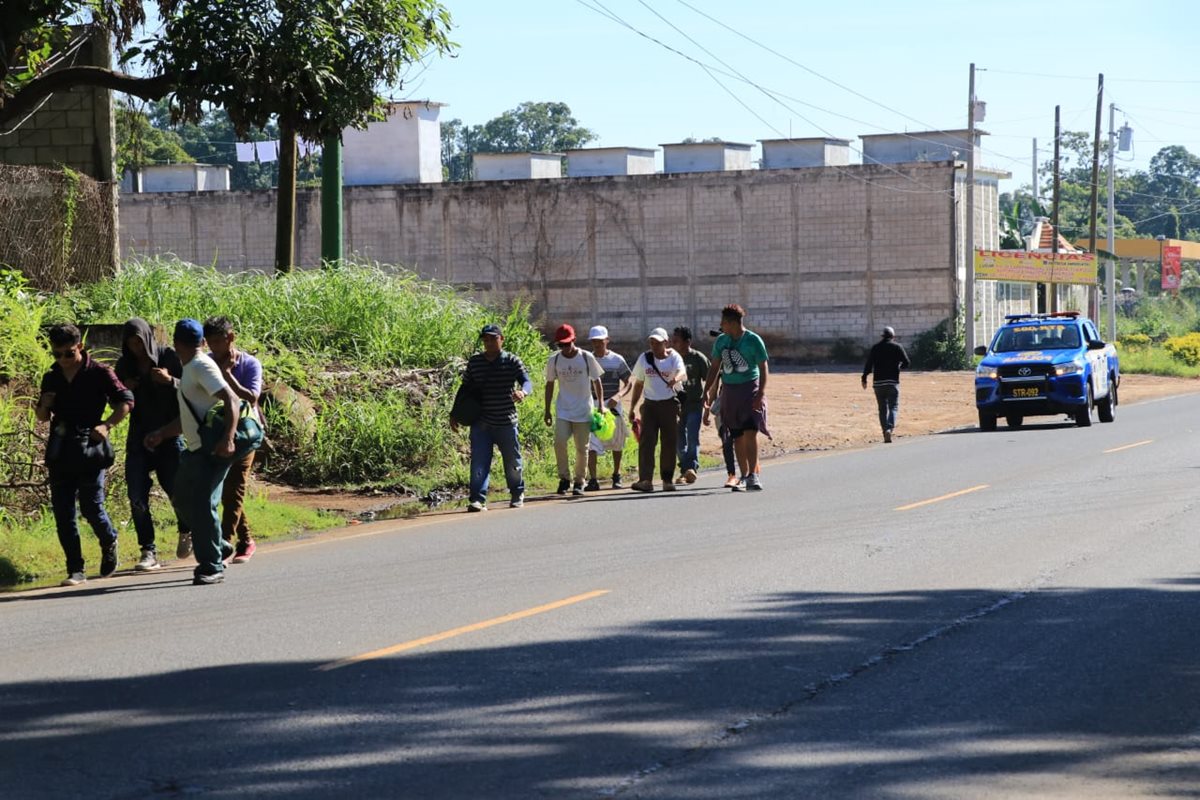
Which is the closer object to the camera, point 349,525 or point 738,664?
point 738,664

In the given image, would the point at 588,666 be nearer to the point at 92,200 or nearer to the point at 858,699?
the point at 858,699

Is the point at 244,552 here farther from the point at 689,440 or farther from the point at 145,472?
the point at 689,440

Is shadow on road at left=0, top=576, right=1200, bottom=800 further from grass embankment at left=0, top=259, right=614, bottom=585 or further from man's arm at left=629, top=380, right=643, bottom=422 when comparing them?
man's arm at left=629, top=380, right=643, bottom=422

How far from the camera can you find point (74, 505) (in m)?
11.5

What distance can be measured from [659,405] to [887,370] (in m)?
8.18

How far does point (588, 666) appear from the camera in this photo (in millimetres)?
7828

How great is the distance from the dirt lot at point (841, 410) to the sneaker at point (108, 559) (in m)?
4.29

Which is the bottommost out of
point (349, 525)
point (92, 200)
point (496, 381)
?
point (349, 525)

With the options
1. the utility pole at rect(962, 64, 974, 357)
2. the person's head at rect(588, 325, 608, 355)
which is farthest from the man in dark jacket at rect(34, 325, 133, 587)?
the utility pole at rect(962, 64, 974, 357)

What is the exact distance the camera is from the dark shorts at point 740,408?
16.7 metres

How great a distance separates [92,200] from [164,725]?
15685 millimetres

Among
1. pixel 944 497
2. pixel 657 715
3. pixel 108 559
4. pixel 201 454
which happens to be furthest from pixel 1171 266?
pixel 657 715

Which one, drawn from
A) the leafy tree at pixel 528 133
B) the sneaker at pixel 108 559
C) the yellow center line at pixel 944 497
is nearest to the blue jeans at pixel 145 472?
A: the sneaker at pixel 108 559

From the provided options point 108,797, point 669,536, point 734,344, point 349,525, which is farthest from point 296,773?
point 734,344
